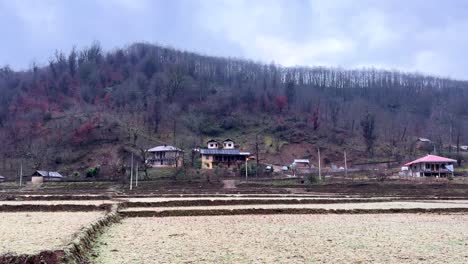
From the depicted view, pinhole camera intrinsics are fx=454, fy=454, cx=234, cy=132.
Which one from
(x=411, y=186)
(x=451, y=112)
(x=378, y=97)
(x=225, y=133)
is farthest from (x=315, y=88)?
(x=411, y=186)

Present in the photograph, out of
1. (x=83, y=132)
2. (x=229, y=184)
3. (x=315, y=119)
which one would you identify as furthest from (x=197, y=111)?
(x=229, y=184)

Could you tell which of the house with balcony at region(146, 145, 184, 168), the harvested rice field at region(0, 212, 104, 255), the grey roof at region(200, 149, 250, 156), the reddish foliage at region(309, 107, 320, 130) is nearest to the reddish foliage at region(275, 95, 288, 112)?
the reddish foliage at region(309, 107, 320, 130)

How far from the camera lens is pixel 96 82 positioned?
159625 millimetres

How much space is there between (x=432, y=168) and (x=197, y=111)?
73.3 meters

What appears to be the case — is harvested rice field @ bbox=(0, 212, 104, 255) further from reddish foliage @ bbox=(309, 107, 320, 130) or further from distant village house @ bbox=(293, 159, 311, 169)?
reddish foliage @ bbox=(309, 107, 320, 130)

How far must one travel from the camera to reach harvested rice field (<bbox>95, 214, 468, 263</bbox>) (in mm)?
12344

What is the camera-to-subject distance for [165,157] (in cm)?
9012

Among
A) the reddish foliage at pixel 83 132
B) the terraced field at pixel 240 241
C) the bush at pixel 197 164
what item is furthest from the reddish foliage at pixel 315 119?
the terraced field at pixel 240 241

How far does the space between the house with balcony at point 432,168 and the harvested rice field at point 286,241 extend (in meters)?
57.2

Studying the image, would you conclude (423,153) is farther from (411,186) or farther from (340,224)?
(340,224)

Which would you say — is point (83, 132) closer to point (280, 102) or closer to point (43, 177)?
point (43, 177)

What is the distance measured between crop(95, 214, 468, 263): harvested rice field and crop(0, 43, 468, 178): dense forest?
2541 inches

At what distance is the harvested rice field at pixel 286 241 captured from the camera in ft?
40.5

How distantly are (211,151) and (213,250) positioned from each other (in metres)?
75.6
